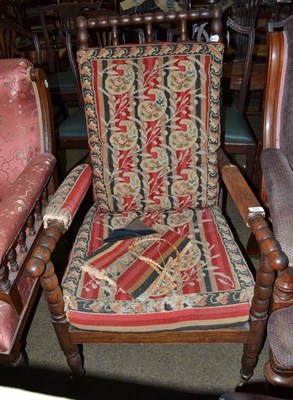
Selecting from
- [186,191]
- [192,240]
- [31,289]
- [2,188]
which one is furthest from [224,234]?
[2,188]

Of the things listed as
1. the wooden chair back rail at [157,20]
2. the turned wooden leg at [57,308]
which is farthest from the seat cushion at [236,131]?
the turned wooden leg at [57,308]

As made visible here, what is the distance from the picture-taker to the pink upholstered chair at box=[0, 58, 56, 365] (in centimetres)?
107

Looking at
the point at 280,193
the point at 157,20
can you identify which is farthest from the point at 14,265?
the point at 157,20

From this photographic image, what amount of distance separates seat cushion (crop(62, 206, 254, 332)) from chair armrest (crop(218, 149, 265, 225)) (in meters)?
0.16

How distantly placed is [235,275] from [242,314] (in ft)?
0.35

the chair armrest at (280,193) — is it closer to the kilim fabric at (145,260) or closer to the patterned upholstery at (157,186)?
the patterned upholstery at (157,186)

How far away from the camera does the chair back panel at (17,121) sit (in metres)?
1.30

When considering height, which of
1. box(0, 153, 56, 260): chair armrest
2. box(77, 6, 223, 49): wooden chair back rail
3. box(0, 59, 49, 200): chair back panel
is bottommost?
box(0, 153, 56, 260): chair armrest

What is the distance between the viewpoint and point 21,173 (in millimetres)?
1274

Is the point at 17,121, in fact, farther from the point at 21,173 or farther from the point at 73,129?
the point at 73,129

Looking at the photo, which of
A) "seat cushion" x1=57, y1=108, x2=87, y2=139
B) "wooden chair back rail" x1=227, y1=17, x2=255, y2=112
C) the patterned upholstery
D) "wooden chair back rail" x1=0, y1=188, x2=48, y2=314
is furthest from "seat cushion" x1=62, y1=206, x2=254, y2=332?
"wooden chair back rail" x1=227, y1=17, x2=255, y2=112

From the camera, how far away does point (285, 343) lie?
962 millimetres

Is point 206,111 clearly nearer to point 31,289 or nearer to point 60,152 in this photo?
point 31,289

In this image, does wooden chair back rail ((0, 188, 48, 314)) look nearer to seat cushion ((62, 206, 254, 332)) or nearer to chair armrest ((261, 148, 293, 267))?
seat cushion ((62, 206, 254, 332))
